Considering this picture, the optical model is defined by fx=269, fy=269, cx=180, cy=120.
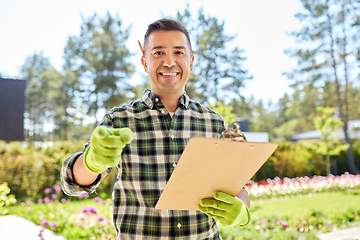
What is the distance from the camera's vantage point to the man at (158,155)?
2.49 feet

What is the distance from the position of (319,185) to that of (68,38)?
9535 millimetres

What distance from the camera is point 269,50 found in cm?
1378

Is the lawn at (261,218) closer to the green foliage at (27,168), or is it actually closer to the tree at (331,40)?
the green foliage at (27,168)

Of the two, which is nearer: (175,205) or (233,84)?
(175,205)

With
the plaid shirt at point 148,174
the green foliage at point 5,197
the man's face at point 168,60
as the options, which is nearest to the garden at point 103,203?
the green foliage at point 5,197

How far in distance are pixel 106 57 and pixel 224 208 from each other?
Result: 9.59 m

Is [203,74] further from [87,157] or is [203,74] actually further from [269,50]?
[87,157]

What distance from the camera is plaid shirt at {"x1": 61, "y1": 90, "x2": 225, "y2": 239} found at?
829 mm

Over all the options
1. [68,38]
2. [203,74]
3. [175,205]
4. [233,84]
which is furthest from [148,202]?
[68,38]

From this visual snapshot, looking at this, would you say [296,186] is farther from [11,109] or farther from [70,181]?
[70,181]

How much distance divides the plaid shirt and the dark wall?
293 cm

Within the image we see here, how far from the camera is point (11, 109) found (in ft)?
10.9

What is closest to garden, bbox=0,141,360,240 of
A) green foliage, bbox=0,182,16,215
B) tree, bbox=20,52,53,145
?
green foliage, bbox=0,182,16,215

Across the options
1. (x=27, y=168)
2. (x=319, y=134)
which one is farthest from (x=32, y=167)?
(x=319, y=134)
